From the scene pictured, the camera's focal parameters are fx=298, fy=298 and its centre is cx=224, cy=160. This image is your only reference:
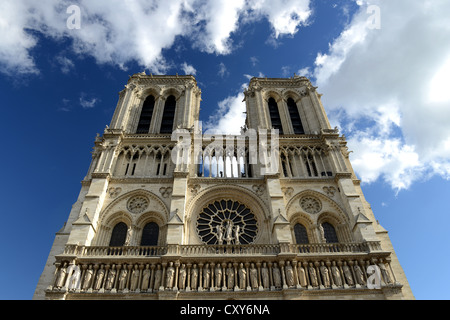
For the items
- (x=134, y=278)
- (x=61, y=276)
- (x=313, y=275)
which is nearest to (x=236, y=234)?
(x=313, y=275)

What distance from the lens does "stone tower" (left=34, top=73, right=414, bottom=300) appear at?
16.0m

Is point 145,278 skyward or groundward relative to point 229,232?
groundward

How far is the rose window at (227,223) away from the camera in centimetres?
1953

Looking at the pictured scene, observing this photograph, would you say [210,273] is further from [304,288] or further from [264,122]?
[264,122]

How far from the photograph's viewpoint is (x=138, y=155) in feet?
78.7

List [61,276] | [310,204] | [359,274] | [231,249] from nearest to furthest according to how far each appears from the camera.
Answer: [61,276]
[359,274]
[231,249]
[310,204]

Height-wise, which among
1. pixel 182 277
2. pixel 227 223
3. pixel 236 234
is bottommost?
pixel 182 277

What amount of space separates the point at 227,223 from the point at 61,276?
1021 centimetres

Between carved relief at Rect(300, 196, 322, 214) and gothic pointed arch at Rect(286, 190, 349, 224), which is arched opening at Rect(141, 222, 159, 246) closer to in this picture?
gothic pointed arch at Rect(286, 190, 349, 224)

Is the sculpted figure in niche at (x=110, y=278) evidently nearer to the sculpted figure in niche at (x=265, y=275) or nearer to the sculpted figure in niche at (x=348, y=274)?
the sculpted figure in niche at (x=265, y=275)

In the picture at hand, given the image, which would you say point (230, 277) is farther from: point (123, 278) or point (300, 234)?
point (300, 234)

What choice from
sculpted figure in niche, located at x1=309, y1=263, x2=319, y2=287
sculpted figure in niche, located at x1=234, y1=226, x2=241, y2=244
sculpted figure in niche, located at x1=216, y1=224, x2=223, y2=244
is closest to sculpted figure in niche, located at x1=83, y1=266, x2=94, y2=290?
sculpted figure in niche, located at x1=216, y1=224, x2=223, y2=244

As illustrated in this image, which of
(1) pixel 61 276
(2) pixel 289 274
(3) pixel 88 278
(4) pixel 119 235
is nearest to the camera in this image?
(1) pixel 61 276

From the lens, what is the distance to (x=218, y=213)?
21266 millimetres
